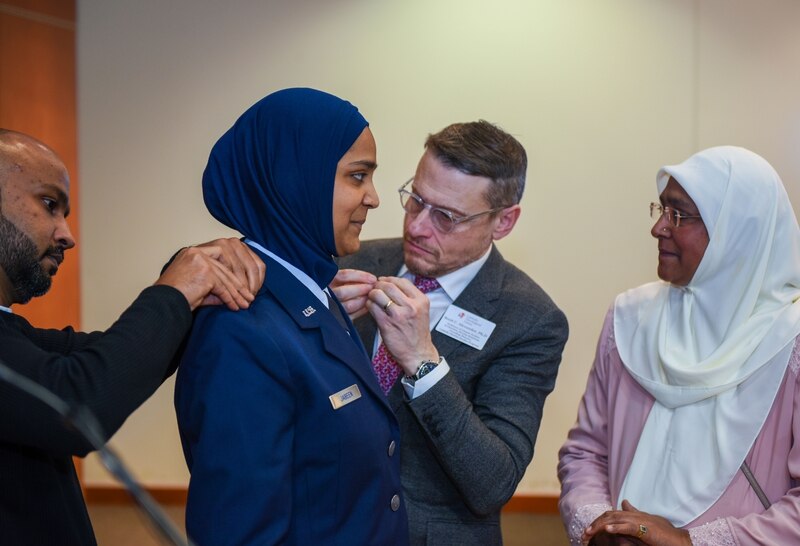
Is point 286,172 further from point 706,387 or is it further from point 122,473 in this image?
point 706,387

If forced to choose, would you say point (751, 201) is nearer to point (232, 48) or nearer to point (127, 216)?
point (232, 48)

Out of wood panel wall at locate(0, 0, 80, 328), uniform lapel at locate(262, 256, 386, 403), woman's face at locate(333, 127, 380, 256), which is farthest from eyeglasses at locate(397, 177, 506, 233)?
wood panel wall at locate(0, 0, 80, 328)

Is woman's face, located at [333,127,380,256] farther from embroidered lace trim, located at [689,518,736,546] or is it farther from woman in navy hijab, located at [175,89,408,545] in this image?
embroidered lace trim, located at [689,518,736,546]

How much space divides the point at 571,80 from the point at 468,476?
293 cm

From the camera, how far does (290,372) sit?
145 cm

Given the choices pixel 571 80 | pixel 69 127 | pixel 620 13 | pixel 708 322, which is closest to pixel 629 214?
pixel 571 80

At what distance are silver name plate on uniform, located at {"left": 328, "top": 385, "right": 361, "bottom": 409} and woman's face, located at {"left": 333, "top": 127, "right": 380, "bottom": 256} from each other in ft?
0.89

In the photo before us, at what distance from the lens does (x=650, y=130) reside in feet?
14.5

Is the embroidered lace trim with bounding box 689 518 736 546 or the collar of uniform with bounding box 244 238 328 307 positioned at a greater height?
the collar of uniform with bounding box 244 238 328 307

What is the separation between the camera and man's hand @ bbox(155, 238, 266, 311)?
1461mm

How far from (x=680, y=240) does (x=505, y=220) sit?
1.57 ft

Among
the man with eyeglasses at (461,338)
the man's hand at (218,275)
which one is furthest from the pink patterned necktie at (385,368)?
the man's hand at (218,275)

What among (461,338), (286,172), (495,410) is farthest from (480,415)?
(286,172)

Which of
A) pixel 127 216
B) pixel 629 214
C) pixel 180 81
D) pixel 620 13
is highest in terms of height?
pixel 620 13
